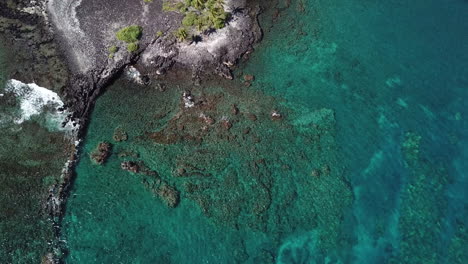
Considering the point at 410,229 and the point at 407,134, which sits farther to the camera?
the point at 407,134

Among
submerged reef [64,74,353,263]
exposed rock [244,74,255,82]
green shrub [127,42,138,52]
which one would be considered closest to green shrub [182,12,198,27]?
green shrub [127,42,138,52]

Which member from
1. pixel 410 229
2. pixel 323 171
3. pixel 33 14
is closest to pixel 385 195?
pixel 410 229

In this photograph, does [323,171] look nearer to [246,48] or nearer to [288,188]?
[288,188]

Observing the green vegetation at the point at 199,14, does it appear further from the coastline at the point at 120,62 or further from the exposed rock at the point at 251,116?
the exposed rock at the point at 251,116

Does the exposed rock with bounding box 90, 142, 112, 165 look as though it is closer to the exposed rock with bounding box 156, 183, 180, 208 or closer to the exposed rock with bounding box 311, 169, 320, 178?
the exposed rock with bounding box 156, 183, 180, 208

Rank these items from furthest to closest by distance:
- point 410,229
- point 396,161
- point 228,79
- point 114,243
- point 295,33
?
1. point 295,33
2. point 228,79
3. point 396,161
4. point 410,229
5. point 114,243
